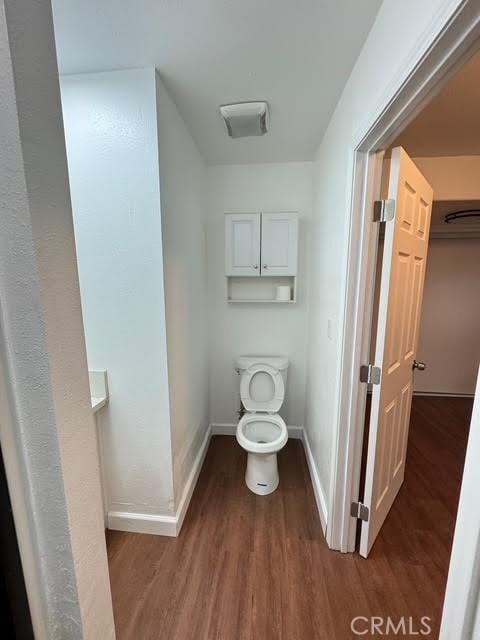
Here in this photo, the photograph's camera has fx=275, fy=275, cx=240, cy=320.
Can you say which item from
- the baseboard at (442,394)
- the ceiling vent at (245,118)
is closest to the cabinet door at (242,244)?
the ceiling vent at (245,118)

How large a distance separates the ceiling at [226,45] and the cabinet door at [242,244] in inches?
28.4

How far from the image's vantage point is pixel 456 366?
3.40 m

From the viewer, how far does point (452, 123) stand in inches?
62.9

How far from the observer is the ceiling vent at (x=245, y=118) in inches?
57.2

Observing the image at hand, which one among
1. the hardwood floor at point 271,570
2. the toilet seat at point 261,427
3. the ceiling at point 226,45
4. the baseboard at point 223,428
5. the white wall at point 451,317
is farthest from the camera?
the white wall at point 451,317

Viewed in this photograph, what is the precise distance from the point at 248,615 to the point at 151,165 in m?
2.02

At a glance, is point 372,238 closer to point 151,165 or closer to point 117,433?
point 151,165

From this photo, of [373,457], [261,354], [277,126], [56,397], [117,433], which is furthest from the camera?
[261,354]

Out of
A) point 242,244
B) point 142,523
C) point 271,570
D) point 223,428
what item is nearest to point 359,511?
point 271,570

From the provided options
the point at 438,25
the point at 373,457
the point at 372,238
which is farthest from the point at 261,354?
the point at 438,25

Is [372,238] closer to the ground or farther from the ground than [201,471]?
farther from the ground

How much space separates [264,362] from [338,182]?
1365mm

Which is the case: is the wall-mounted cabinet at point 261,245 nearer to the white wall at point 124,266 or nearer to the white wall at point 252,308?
the white wall at point 252,308

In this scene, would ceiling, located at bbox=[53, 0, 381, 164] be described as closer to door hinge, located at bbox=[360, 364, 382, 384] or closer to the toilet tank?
door hinge, located at bbox=[360, 364, 382, 384]
